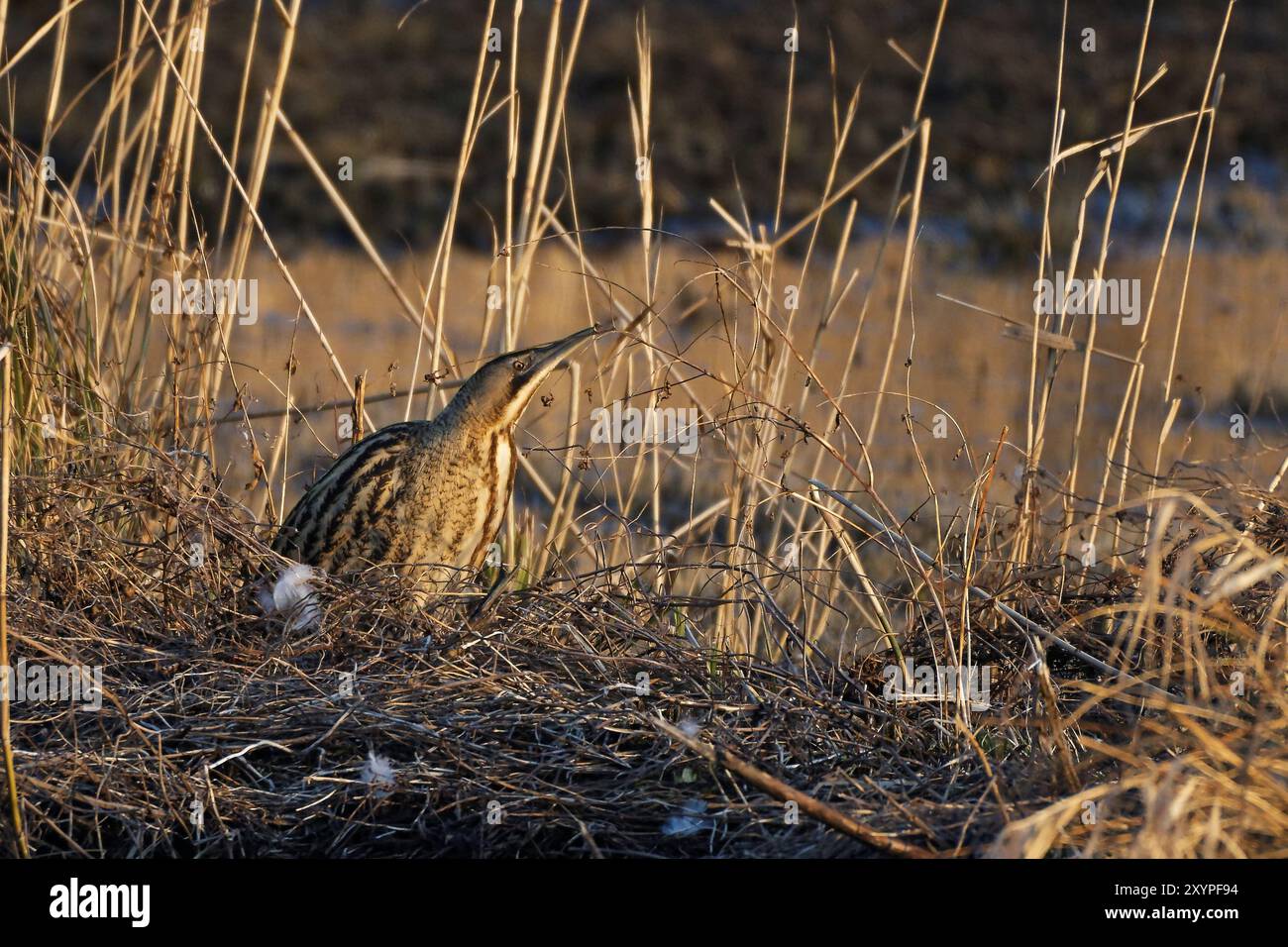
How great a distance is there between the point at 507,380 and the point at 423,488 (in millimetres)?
244

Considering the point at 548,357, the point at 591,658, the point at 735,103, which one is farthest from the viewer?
the point at 735,103

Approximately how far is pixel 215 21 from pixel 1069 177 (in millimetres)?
10385

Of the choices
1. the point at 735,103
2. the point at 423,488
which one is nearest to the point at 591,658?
the point at 423,488

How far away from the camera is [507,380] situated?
280 cm

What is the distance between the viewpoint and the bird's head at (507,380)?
2770 mm

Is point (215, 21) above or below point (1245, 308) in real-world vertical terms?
above

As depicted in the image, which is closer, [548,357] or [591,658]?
[591,658]

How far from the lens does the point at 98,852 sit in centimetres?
191

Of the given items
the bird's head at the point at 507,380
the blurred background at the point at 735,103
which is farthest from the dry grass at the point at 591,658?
the blurred background at the point at 735,103

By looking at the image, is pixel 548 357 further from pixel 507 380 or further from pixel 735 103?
pixel 735 103

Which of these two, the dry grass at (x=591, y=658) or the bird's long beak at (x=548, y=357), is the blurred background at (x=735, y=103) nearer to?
the dry grass at (x=591, y=658)

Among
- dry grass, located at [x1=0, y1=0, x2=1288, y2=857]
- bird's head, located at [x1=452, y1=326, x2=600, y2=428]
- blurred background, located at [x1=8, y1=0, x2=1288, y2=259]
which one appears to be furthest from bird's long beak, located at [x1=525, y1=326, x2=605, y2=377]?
blurred background, located at [x1=8, y1=0, x2=1288, y2=259]
